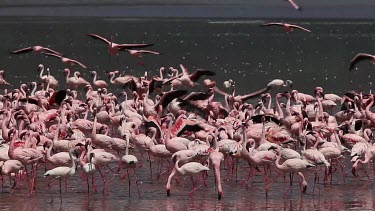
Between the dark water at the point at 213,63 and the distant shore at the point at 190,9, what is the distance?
5.10m

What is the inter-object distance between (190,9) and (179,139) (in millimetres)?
58806

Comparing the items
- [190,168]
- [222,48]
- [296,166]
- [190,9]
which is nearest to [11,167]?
[190,168]

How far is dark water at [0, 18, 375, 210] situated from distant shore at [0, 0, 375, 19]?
16.7 ft

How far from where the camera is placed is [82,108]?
725 inches

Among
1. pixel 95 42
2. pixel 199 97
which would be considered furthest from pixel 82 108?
pixel 95 42

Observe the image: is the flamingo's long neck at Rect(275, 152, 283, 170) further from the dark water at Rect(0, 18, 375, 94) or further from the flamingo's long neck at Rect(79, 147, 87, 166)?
the dark water at Rect(0, 18, 375, 94)

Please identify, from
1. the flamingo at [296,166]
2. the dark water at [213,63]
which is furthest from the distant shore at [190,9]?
the flamingo at [296,166]

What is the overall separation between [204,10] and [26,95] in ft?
180

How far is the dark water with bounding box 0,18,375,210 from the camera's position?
12.8 meters

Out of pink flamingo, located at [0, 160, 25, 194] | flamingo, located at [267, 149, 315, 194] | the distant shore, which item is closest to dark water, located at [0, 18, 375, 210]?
flamingo, located at [267, 149, 315, 194]

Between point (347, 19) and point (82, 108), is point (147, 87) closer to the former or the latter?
point (82, 108)

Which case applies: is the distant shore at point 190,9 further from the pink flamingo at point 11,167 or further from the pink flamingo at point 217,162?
the pink flamingo at point 11,167

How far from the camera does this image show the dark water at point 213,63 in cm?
1283

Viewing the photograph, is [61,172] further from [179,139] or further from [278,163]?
[278,163]
